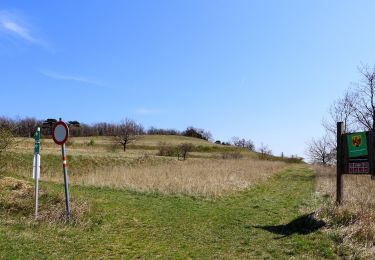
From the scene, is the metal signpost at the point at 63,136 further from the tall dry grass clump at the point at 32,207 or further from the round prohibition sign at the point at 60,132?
the tall dry grass clump at the point at 32,207

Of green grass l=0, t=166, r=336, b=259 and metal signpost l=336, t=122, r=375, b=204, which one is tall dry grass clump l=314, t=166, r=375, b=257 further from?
metal signpost l=336, t=122, r=375, b=204

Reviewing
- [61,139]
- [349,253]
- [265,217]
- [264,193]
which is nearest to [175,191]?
[264,193]

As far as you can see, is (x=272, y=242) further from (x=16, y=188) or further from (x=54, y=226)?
(x=16, y=188)

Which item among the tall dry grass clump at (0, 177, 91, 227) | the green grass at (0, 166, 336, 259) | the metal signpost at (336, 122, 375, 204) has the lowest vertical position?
the green grass at (0, 166, 336, 259)

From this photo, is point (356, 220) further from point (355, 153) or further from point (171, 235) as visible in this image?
point (171, 235)

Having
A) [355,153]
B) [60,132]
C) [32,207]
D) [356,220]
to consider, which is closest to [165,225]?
[60,132]

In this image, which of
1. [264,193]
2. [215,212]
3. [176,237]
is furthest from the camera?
[264,193]

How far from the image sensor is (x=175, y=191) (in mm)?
18625

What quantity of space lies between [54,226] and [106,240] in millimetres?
1596

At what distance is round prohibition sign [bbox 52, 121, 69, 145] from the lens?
11364 millimetres

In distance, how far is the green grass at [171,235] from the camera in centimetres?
866

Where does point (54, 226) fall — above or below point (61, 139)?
below

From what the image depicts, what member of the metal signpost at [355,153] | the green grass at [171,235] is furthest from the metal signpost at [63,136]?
the metal signpost at [355,153]

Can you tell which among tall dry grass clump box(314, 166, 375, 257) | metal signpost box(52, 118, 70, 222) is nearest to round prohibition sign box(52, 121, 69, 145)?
metal signpost box(52, 118, 70, 222)
